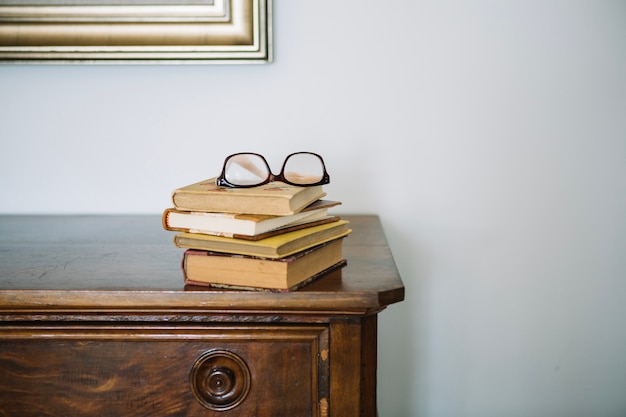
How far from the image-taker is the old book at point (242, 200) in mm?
835

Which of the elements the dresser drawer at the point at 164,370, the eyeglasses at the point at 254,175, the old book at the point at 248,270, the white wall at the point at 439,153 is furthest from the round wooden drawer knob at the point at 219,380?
the white wall at the point at 439,153

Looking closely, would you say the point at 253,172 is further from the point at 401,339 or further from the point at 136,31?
the point at 401,339

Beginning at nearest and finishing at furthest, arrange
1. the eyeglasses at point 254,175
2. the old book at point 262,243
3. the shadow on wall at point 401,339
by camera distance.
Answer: the old book at point 262,243, the eyeglasses at point 254,175, the shadow on wall at point 401,339

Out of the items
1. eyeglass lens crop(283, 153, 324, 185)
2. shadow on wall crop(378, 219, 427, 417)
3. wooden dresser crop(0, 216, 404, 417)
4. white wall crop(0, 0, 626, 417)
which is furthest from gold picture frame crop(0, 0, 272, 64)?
wooden dresser crop(0, 216, 404, 417)

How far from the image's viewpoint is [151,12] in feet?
4.43

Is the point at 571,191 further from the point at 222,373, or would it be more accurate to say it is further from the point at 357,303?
the point at 222,373

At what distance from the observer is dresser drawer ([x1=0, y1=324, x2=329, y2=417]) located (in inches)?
34.2

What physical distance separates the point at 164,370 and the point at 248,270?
188 millimetres

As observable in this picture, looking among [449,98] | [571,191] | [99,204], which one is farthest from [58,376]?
[571,191]

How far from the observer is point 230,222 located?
83cm

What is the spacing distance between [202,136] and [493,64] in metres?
0.64

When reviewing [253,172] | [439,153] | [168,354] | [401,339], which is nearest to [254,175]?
[253,172]

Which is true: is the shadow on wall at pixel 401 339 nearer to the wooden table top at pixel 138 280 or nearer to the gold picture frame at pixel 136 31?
the wooden table top at pixel 138 280

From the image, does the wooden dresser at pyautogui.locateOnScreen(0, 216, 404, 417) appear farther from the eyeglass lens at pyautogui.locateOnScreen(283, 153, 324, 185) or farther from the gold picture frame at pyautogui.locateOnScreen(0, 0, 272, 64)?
the gold picture frame at pyautogui.locateOnScreen(0, 0, 272, 64)
